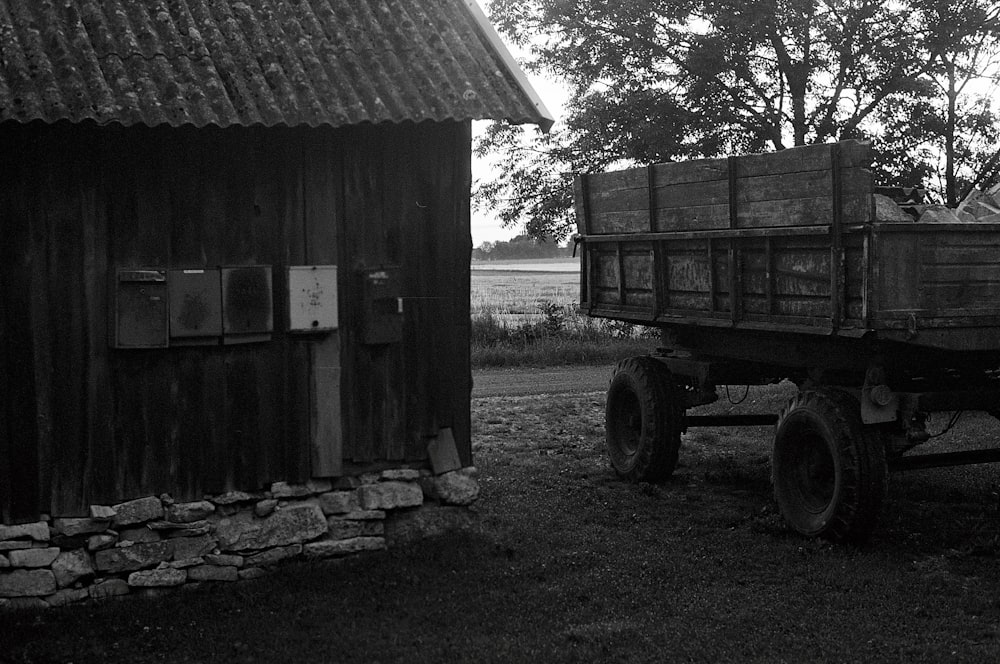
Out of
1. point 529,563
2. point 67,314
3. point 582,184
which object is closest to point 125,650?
point 67,314

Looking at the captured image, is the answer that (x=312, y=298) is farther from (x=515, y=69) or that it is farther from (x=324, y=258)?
(x=515, y=69)

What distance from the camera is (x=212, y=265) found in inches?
277

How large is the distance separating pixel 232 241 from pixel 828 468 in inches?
169

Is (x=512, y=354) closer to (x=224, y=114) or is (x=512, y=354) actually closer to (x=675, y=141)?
(x=675, y=141)

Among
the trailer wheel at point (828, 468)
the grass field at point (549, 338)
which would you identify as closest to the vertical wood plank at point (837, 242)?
the trailer wheel at point (828, 468)

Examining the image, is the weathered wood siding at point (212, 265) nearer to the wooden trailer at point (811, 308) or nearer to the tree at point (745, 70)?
the wooden trailer at point (811, 308)

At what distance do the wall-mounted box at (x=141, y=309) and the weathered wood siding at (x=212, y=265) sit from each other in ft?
0.31

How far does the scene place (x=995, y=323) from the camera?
7.05 meters

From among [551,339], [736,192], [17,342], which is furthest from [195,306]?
[551,339]

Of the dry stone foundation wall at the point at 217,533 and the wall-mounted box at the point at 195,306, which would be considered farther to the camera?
the wall-mounted box at the point at 195,306

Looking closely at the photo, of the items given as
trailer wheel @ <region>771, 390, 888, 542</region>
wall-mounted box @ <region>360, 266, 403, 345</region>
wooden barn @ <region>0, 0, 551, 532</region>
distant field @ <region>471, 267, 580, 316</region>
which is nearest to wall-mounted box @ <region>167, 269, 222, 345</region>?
wooden barn @ <region>0, 0, 551, 532</region>

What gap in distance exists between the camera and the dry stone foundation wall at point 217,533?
6.57 m

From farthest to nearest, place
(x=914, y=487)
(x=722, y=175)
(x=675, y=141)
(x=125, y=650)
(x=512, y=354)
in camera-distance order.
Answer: (x=512, y=354), (x=675, y=141), (x=914, y=487), (x=722, y=175), (x=125, y=650)

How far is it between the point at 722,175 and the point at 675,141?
10.7 meters
